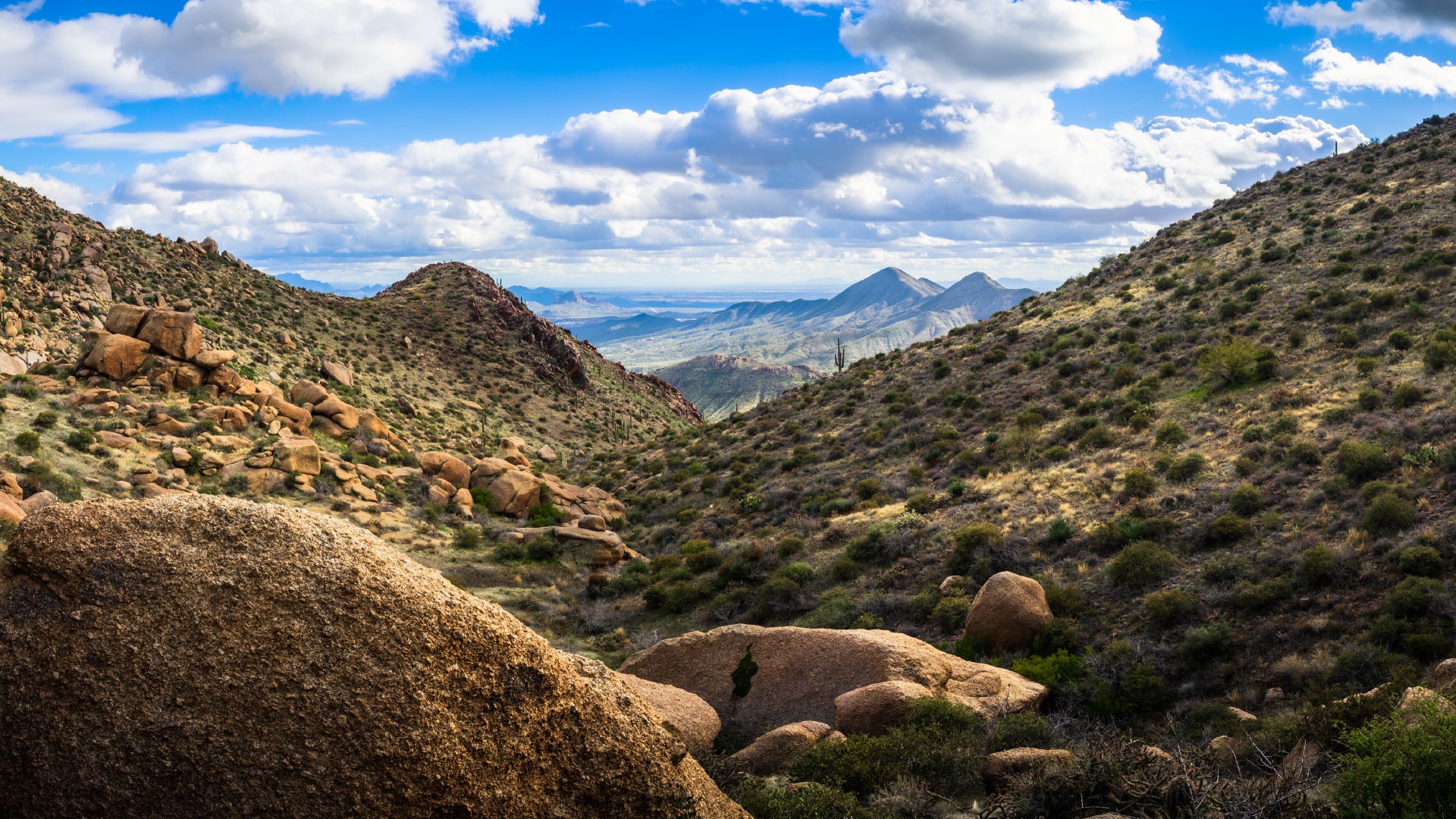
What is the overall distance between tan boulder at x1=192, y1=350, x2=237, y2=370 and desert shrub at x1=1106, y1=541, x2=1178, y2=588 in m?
35.1

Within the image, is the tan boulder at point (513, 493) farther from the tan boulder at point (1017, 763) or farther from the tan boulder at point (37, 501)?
the tan boulder at point (1017, 763)

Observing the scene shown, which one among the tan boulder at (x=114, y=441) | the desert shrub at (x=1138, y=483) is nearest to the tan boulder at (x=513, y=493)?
the tan boulder at (x=114, y=441)

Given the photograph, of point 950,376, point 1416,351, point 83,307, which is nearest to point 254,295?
point 83,307

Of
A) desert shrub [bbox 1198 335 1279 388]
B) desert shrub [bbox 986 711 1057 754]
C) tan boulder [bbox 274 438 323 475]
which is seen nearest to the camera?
desert shrub [bbox 986 711 1057 754]

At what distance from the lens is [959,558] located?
2216 centimetres

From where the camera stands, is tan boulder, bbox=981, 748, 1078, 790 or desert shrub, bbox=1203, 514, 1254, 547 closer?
tan boulder, bbox=981, 748, 1078, 790

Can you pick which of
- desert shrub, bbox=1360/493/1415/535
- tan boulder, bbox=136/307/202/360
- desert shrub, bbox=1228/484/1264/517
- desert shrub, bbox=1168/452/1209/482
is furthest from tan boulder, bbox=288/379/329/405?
desert shrub, bbox=1360/493/1415/535

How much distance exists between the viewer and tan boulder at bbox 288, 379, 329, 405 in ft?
118

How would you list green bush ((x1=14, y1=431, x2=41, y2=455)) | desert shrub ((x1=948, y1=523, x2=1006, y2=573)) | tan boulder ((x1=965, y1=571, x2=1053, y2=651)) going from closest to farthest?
tan boulder ((x1=965, y1=571, x2=1053, y2=651)) → desert shrub ((x1=948, y1=523, x2=1006, y2=573)) → green bush ((x1=14, y1=431, x2=41, y2=455))

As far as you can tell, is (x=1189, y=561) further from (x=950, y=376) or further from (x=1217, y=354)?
(x=950, y=376)

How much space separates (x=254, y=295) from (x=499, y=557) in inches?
1751

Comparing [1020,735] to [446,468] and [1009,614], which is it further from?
[446,468]

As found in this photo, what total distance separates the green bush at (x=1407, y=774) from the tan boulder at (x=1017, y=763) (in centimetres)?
274

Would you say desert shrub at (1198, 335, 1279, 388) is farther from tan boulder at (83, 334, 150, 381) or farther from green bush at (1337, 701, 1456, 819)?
tan boulder at (83, 334, 150, 381)
